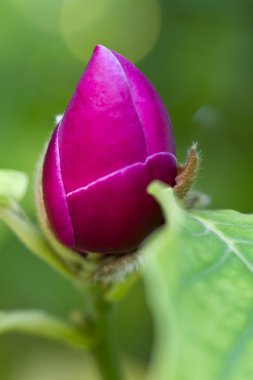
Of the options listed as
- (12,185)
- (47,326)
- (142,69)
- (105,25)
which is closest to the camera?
(12,185)

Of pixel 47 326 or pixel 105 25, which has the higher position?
pixel 105 25

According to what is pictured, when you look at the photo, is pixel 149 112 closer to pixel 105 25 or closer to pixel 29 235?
pixel 29 235

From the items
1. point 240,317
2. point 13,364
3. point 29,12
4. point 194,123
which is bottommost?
point 13,364

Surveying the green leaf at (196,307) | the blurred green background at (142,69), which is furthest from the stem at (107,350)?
the blurred green background at (142,69)

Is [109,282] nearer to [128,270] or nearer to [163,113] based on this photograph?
[128,270]

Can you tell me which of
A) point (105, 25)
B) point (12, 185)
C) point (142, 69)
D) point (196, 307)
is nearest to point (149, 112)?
point (12, 185)

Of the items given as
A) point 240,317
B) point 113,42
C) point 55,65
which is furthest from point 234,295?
point 113,42

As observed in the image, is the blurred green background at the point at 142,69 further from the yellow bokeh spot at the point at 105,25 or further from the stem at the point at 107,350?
the stem at the point at 107,350

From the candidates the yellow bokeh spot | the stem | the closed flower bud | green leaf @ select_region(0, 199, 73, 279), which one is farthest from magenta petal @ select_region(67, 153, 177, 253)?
the yellow bokeh spot
